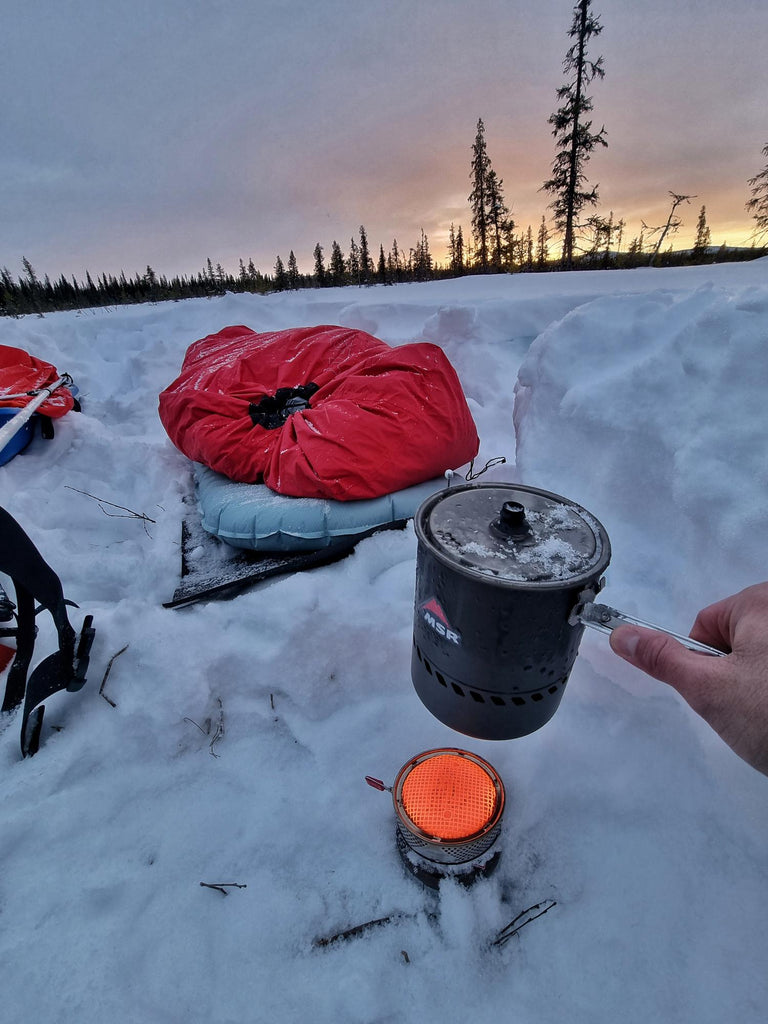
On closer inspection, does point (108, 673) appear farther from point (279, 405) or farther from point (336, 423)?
point (279, 405)

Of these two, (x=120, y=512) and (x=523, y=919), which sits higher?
(x=120, y=512)

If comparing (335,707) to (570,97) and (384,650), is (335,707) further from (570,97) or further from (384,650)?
(570,97)

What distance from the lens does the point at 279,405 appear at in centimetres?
273

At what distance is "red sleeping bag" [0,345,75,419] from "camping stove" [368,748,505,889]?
379cm

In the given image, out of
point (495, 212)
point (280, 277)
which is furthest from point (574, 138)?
point (280, 277)

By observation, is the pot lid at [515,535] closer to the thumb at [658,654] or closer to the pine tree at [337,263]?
the thumb at [658,654]

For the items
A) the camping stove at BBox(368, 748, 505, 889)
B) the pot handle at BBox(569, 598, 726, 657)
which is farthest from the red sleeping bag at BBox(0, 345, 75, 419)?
the pot handle at BBox(569, 598, 726, 657)

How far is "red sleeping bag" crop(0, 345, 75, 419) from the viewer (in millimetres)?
3412

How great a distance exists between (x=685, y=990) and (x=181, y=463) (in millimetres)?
3232

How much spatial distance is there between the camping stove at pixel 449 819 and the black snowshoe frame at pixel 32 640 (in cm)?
109

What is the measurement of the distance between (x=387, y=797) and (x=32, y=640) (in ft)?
4.09

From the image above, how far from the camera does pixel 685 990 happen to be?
850 mm

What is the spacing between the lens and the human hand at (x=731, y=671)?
680 mm

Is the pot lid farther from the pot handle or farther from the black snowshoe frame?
the black snowshoe frame
